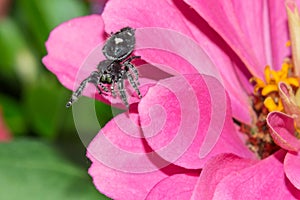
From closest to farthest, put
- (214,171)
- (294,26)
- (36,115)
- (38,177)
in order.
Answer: (214,171)
(294,26)
(38,177)
(36,115)

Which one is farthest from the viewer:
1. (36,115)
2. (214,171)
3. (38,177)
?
→ (36,115)

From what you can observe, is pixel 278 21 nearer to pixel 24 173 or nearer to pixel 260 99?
pixel 260 99

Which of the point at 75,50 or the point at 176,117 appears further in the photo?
the point at 75,50

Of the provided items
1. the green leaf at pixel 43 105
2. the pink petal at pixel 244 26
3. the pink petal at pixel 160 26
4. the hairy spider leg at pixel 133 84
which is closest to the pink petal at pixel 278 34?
the pink petal at pixel 244 26

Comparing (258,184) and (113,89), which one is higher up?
(113,89)

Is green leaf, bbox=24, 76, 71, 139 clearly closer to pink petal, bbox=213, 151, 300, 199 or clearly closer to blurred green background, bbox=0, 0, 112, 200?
blurred green background, bbox=0, 0, 112, 200

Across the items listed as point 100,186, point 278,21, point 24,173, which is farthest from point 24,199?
point 278,21

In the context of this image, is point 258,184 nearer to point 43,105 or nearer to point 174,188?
point 174,188

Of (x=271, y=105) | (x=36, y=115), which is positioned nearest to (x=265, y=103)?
(x=271, y=105)
